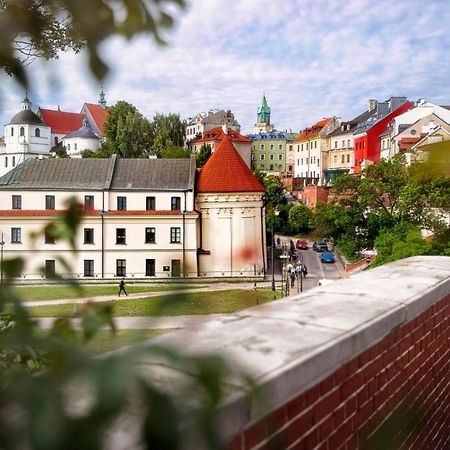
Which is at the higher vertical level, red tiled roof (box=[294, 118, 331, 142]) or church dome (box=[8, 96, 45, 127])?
red tiled roof (box=[294, 118, 331, 142])

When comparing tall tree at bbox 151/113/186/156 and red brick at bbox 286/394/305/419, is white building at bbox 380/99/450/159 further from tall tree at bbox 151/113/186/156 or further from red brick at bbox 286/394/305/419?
tall tree at bbox 151/113/186/156

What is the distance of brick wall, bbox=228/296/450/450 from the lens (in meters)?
1.29

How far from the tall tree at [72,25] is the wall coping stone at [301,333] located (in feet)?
1.70

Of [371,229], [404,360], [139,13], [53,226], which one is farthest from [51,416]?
[371,229]

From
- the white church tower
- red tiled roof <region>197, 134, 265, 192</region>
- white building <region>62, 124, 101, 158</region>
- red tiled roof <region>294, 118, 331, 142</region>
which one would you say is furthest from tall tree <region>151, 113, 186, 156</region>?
the white church tower

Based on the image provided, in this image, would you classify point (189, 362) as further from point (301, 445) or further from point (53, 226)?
point (301, 445)

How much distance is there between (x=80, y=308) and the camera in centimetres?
104

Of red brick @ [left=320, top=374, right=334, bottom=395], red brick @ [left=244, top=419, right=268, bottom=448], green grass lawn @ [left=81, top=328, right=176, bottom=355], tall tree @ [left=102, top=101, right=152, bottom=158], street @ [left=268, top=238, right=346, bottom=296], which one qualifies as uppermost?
tall tree @ [left=102, top=101, right=152, bottom=158]

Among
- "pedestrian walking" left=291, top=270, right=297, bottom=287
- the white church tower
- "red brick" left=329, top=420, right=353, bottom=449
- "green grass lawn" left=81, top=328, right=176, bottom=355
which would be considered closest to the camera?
"green grass lawn" left=81, top=328, right=176, bottom=355

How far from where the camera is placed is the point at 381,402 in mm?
3146

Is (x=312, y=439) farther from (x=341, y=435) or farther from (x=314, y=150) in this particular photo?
(x=314, y=150)

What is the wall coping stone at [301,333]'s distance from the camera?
1151 mm

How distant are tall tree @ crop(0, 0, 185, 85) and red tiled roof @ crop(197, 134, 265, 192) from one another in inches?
1347

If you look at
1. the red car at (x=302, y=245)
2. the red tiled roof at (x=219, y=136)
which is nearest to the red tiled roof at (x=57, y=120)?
the red tiled roof at (x=219, y=136)
